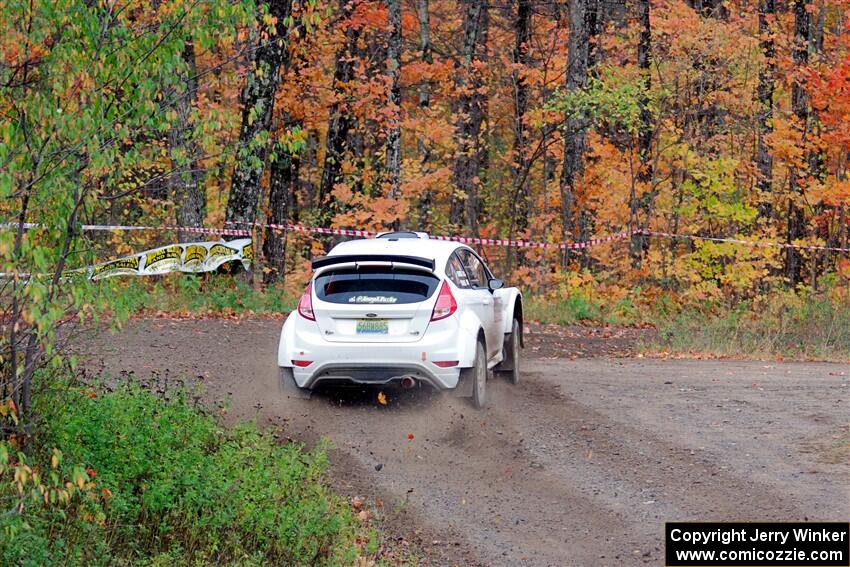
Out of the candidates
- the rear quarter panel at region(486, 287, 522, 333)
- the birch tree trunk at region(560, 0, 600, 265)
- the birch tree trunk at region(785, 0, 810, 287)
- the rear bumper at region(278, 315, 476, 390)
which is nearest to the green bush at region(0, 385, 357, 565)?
the rear bumper at region(278, 315, 476, 390)

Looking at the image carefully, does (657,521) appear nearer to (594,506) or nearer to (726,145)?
(594,506)

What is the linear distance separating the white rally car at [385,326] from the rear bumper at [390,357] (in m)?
0.01

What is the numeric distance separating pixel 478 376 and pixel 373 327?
134 cm

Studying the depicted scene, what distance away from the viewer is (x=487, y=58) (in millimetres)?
38312

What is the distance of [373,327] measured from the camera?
39.6 feet

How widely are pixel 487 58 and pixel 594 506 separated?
98.9 feet

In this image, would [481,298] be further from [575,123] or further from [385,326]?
[575,123]

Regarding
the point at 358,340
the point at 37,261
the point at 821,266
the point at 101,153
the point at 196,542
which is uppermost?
the point at 101,153

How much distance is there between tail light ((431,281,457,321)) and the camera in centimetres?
1209

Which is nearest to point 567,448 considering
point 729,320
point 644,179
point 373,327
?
point 373,327

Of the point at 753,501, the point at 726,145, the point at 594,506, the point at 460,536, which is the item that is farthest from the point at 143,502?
the point at 726,145

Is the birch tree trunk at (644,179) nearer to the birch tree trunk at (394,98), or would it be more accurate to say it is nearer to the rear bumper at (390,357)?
the birch tree trunk at (394,98)

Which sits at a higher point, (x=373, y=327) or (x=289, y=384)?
(x=373, y=327)

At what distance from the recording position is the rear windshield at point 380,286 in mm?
12172
